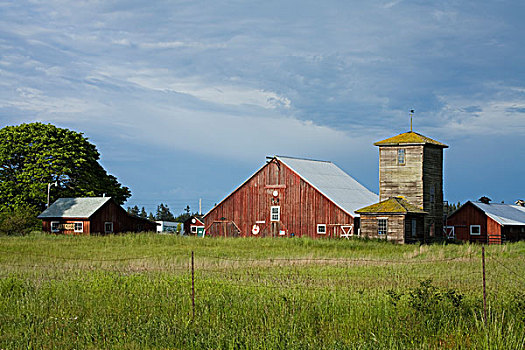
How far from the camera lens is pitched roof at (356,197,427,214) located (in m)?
46.9

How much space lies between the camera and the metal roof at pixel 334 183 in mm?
53781

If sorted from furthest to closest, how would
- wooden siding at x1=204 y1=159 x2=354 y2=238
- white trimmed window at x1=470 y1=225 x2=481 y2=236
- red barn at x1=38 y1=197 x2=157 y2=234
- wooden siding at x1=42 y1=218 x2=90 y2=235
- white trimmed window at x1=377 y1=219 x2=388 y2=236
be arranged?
white trimmed window at x1=470 y1=225 x2=481 y2=236 → wooden siding at x1=42 y1=218 x2=90 y2=235 → red barn at x1=38 y1=197 x2=157 y2=234 → wooden siding at x1=204 y1=159 x2=354 y2=238 → white trimmed window at x1=377 y1=219 x2=388 y2=236

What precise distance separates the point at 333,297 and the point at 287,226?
132 feet

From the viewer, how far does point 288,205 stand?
54.8 meters

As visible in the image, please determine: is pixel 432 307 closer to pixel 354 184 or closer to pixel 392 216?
pixel 392 216

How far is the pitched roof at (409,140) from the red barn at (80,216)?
86.6ft

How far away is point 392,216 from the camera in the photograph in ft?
155

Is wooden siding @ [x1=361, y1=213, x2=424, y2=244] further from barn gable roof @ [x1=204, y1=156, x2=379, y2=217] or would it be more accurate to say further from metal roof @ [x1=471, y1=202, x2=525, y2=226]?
metal roof @ [x1=471, y1=202, x2=525, y2=226]

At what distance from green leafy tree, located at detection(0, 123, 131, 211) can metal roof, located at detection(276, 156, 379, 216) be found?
20.7 m

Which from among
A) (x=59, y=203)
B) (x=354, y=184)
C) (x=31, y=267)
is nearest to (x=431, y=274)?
(x=31, y=267)

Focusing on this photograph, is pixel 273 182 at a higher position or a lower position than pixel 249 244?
higher

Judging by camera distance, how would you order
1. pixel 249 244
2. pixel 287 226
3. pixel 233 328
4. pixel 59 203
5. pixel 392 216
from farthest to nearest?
pixel 59 203
pixel 287 226
pixel 392 216
pixel 249 244
pixel 233 328

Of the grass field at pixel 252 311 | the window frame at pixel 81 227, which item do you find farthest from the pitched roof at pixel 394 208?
the window frame at pixel 81 227

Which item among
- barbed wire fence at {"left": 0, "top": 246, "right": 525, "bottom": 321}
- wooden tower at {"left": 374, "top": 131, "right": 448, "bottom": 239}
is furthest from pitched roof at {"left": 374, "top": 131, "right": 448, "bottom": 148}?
barbed wire fence at {"left": 0, "top": 246, "right": 525, "bottom": 321}
